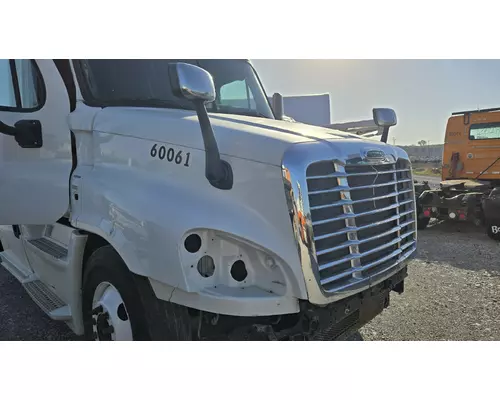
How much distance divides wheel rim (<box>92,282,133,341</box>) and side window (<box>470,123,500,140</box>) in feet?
32.8

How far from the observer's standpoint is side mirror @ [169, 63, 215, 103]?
7.93 feet

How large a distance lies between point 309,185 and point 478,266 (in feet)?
16.7

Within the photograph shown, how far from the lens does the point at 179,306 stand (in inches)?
100

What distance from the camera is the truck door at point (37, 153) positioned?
11.1 ft

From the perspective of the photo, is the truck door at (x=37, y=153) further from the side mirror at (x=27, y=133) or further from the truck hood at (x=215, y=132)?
the truck hood at (x=215, y=132)

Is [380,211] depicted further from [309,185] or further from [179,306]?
[179,306]

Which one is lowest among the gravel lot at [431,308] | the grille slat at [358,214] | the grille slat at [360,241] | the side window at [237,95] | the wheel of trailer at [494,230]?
the wheel of trailer at [494,230]

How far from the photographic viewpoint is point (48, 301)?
3.76 m

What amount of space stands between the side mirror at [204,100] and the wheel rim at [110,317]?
3.48 ft

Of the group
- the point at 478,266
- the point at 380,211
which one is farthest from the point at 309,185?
the point at 478,266

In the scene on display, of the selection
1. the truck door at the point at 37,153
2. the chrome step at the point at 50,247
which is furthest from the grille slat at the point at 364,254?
the chrome step at the point at 50,247

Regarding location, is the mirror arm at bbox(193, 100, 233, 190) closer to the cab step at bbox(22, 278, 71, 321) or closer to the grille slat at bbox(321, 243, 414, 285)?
the grille slat at bbox(321, 243, 414, 285)

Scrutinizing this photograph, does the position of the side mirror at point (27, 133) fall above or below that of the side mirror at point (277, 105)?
below

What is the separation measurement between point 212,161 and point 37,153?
1.80m
